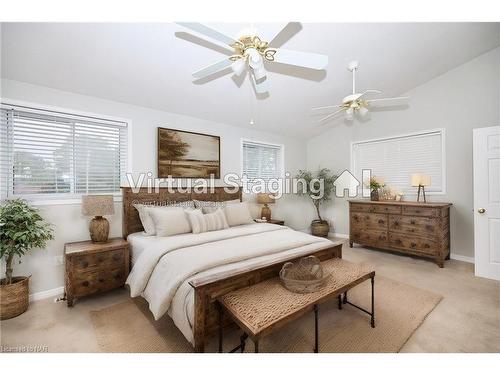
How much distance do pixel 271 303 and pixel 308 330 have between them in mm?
672

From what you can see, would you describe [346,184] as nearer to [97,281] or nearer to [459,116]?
[459,116]

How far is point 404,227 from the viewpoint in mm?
3705

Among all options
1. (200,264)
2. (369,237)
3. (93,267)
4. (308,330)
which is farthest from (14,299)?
(369,237)

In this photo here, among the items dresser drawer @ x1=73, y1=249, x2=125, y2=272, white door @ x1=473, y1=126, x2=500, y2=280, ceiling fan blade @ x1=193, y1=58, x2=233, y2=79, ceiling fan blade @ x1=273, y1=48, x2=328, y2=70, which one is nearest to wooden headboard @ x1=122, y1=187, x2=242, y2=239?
dresser drawer @ x1=73, y1=249, x2=125, y2=272

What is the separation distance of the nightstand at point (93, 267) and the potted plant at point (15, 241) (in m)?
0.32

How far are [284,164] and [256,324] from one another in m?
4.13

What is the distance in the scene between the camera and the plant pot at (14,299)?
2.05 metres

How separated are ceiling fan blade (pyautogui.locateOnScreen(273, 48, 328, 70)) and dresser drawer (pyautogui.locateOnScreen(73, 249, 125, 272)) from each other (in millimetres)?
2575

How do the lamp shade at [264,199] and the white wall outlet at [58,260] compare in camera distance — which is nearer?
the white wall outlet at [58,260]

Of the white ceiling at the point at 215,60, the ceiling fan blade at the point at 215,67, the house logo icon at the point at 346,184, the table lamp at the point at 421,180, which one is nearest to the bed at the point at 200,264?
the white ceiling at the point at 215,60

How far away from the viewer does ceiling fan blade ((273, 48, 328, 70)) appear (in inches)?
64.7

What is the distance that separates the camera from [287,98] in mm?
3668

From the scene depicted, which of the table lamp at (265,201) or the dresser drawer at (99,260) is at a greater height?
the table lamp at (265,201)

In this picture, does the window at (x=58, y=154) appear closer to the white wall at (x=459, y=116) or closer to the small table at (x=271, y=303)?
the small table at (x=271, y=303)
